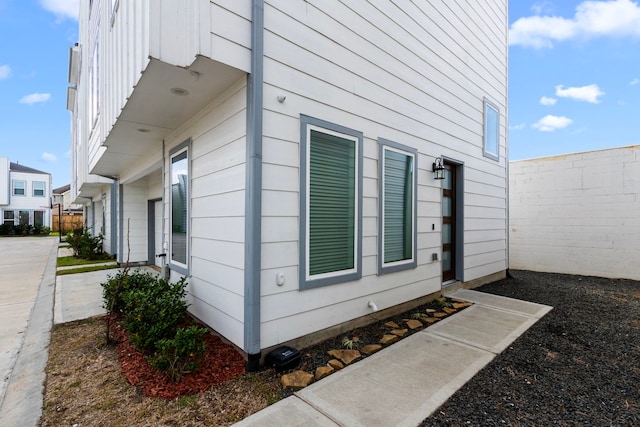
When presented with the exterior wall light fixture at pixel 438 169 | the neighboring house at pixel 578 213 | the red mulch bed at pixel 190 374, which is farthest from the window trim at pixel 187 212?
the neighboring house at pixel 578 213

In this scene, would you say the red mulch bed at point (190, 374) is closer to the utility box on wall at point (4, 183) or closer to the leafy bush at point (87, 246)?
the leafy bush at point (87, 246)

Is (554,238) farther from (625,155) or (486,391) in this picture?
(486,391)

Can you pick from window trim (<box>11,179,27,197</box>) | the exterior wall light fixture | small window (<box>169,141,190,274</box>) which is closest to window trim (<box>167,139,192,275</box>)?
small window (<box>169,141,190,274</box>)

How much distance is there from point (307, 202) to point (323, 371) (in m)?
1.61

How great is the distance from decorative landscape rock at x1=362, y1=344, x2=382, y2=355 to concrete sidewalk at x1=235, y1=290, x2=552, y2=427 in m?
0.08

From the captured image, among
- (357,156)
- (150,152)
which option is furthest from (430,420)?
(150,152)

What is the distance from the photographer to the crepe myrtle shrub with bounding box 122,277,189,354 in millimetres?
2789

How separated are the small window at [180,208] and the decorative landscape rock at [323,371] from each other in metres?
2.29

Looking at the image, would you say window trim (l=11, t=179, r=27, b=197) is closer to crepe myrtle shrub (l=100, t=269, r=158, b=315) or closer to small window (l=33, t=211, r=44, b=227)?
small window (l=33, t=211, r=44, b=227)

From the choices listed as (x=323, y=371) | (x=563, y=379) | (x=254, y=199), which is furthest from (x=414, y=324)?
(x=254, y=199)

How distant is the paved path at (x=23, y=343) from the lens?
228cm

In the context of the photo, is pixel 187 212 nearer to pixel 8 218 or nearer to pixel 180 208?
pixel 180 208

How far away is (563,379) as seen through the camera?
2.55 meters

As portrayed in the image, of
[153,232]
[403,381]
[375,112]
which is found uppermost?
[375,112]
